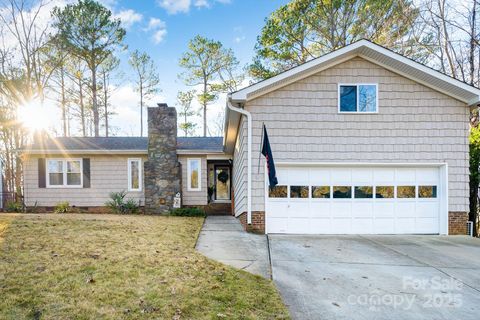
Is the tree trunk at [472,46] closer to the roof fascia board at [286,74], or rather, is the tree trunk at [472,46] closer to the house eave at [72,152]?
the roof fascia board at [286,74]

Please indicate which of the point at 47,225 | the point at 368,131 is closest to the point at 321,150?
the point at 368,131

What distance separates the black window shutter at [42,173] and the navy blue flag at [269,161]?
37.1 ft

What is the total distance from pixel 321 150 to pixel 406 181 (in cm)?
280

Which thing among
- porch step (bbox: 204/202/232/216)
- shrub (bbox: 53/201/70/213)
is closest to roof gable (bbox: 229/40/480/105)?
porch step (bbox: 204/202/232/216)

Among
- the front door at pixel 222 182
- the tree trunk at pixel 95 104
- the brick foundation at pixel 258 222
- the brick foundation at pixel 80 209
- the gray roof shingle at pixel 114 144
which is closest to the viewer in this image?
the brick foundation at pixel 258 222

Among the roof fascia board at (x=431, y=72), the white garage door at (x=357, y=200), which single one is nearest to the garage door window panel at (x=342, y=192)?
the white garage door at (x=357, y=200)

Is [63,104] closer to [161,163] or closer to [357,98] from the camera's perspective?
[161,163]

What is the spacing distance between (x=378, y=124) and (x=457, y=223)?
3.83m

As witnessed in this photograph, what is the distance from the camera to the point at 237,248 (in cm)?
646

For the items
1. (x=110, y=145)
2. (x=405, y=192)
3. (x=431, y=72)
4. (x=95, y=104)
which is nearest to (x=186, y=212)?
(x=110, y=145)

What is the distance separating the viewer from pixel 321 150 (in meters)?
8.34

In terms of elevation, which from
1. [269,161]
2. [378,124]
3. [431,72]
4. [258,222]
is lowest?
[258,222]

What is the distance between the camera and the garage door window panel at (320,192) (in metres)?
8.39

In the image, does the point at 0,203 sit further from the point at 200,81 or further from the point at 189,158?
the point at 200,81
